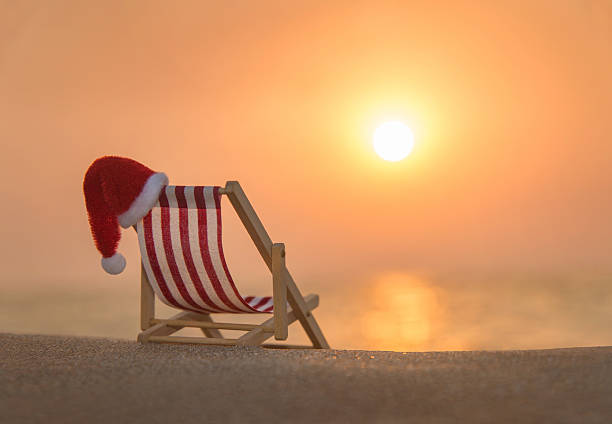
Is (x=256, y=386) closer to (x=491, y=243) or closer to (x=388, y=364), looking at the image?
(x=388, y=364)

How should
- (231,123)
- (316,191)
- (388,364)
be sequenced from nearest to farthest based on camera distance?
(388,364) < (231,123) < (316,191)

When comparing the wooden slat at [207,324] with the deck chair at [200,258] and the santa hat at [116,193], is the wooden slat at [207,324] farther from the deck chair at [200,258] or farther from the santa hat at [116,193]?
the santa hat at [116,193]

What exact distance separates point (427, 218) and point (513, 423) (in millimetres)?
19119

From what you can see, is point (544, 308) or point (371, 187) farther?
point (371, 187)

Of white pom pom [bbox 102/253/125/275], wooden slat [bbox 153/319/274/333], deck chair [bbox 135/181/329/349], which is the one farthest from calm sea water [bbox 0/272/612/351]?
white pom pom [bbox 102/253/125/275]

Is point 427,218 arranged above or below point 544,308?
above

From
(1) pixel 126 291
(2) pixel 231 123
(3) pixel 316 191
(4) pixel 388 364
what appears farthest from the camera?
(3) pixel 316 191

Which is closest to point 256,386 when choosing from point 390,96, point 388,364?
point 388,364

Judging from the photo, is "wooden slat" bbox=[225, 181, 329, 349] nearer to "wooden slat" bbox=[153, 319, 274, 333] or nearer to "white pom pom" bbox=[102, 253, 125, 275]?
"wooden slat" bbox=[153, 319, 274, 333]

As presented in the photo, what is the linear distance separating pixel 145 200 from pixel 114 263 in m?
0.40

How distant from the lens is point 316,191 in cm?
1744

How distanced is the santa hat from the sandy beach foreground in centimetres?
59

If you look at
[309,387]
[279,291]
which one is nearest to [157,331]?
[279,291]

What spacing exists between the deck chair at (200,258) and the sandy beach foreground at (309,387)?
30cm
